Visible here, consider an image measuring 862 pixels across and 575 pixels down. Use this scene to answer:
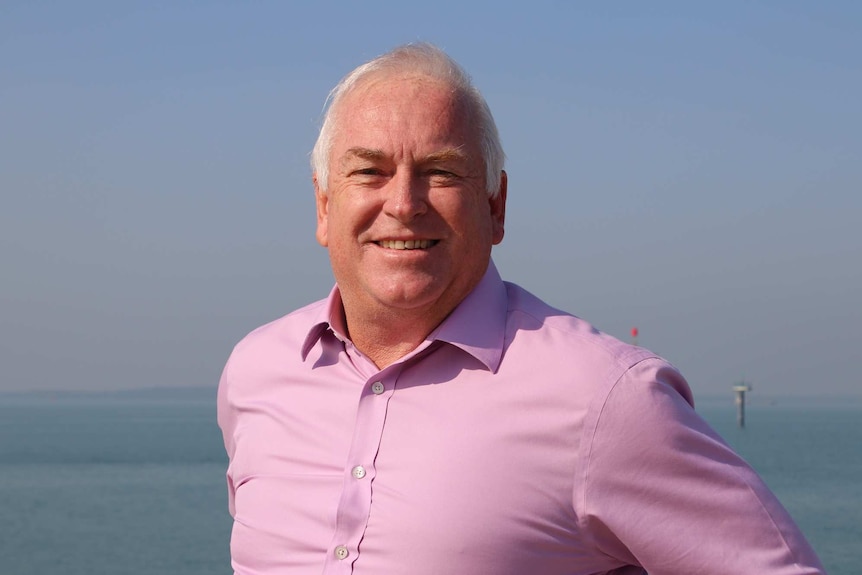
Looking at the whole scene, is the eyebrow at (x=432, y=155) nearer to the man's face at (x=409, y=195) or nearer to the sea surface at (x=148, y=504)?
the man's face at (x=409, y=195)

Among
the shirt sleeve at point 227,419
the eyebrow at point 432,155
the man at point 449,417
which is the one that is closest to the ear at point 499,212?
the man at point 449,417

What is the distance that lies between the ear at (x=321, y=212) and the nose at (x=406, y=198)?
1.07ft

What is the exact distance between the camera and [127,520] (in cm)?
4734

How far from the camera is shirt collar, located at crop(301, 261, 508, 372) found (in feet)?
8.52

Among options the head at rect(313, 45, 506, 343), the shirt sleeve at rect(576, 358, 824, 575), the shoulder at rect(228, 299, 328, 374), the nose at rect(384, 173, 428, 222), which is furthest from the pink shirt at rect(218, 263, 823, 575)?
the shoulder at rect(228, 299, 328, 374)

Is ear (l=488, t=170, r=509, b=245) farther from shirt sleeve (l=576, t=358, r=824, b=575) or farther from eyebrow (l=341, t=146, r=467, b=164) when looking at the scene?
shirt sleeve (l=576, t=358, r=824, b=575)

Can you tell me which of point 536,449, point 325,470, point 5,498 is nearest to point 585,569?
point 536,449

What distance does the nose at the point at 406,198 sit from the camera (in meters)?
2.62

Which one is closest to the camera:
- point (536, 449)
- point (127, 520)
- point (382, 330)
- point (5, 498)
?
point (536, 449)

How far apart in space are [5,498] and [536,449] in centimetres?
5915

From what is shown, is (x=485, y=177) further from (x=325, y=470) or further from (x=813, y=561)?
(x=813, y=561)

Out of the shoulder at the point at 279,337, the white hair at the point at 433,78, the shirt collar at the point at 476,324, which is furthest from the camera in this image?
the shoulder at the point at 279,337

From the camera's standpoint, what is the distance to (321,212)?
298 cm

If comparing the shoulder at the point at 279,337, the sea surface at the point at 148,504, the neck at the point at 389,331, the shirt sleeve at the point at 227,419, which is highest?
the neck at the point at 389,331
